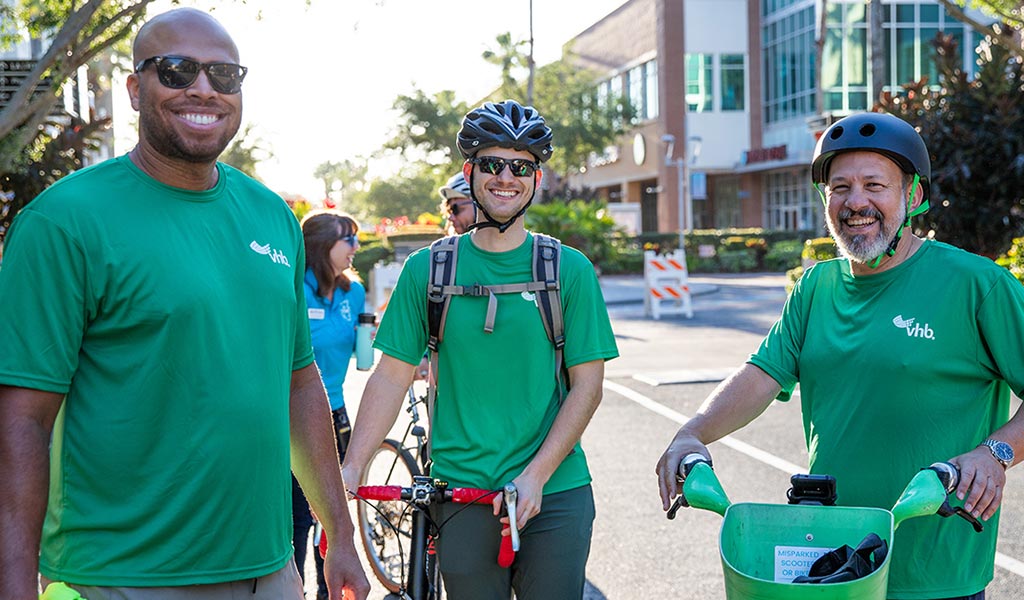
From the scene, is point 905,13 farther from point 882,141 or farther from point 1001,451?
point 1001,451

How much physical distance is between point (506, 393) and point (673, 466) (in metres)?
0.85

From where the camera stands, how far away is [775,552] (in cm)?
255

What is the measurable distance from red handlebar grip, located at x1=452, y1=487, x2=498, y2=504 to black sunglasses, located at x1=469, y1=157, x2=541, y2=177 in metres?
1.06

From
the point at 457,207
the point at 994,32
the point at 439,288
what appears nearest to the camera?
the point at 439,288

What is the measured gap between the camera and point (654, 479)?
8844 millimetres

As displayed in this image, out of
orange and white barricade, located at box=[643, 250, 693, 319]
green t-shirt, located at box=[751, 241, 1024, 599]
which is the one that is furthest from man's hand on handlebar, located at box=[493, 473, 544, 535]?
orange and white barricade, located at box=[643, 250, 693, 319]

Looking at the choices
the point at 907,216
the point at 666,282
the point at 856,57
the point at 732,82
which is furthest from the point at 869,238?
the point at 732,82

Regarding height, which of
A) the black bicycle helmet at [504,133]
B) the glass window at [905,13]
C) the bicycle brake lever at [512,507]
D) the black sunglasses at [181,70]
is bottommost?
the bicycle brake lever at [512,507]

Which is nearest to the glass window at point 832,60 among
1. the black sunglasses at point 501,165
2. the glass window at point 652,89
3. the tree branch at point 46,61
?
the glass window at point 652,89

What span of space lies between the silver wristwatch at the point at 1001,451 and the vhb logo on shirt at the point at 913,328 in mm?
329

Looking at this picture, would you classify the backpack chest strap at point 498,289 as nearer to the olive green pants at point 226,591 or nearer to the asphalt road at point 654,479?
the olive green pants at point 226,591

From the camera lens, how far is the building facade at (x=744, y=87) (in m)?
54.3

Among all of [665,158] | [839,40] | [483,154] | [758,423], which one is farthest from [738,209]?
→ [483,154]

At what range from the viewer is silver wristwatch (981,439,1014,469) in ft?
9.51
